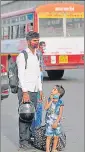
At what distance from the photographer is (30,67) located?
755 cm

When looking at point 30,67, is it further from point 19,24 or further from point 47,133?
point 19,24

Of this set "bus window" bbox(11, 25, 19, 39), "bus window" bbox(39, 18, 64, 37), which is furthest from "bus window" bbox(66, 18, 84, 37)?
"bus window" bbox(11, 25, 19, 39)

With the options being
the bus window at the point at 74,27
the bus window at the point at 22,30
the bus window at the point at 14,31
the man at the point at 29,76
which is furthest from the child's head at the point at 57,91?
the bus window at the point at 14,31

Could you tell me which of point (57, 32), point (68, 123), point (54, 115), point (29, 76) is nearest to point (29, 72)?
point (29, 76)

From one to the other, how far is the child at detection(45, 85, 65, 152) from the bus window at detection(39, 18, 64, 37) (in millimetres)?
12577

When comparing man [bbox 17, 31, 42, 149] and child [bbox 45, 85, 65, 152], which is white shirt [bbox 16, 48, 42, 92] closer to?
man [bbox 17, 31, 42, 149]

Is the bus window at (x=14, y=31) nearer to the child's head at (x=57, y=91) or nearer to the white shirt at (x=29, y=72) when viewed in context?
the white shirt at (x=29, y=72)

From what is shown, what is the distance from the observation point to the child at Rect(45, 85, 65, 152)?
23.6 ft

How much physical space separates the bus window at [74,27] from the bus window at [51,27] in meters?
0.28

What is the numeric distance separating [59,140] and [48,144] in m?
0.26

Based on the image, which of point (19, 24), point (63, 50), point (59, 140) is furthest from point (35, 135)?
point (19, 24)

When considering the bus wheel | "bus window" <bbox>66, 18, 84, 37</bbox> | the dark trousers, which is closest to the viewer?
the dark trousers

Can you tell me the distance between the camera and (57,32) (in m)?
20.0

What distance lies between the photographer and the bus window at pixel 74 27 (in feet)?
66.0
